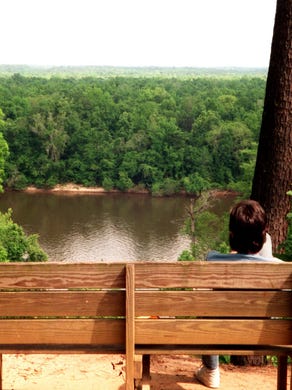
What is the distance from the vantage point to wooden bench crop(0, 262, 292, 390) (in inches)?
113

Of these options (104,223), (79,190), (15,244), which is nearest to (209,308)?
(15,244)

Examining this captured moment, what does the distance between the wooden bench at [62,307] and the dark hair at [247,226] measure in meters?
0.60

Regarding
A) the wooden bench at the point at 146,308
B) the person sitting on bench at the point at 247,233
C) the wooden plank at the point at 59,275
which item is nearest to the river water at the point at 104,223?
the person sitting on bench at the point at 247,233

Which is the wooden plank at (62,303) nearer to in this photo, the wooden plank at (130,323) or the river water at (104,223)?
A: the wooden plank at (130,323)

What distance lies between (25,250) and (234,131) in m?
33.9

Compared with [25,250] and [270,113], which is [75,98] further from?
[270,113]

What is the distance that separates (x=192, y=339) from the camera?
298 centimetres

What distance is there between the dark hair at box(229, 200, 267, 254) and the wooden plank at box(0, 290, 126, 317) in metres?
0.62

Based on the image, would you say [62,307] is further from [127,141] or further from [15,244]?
[127,141]

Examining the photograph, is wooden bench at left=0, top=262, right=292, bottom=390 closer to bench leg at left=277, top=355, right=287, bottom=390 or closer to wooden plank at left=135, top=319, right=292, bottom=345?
wooden plank at left=135, top=319, right=292, bottom=345

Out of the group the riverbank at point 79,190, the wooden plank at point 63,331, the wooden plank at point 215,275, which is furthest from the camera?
the riverbank at point 79,190

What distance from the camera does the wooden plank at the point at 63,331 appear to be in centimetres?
296

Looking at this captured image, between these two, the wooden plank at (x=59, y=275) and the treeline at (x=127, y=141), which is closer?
the wooden plank at (x=59, y=275)

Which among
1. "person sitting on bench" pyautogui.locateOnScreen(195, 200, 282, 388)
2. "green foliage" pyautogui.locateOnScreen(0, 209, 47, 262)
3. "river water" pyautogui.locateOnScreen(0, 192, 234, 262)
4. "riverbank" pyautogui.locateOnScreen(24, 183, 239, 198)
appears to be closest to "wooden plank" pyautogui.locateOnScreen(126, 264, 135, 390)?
"person sitting on bench" pyautogui.locateOnScreen(195, 200, 282, 388)
